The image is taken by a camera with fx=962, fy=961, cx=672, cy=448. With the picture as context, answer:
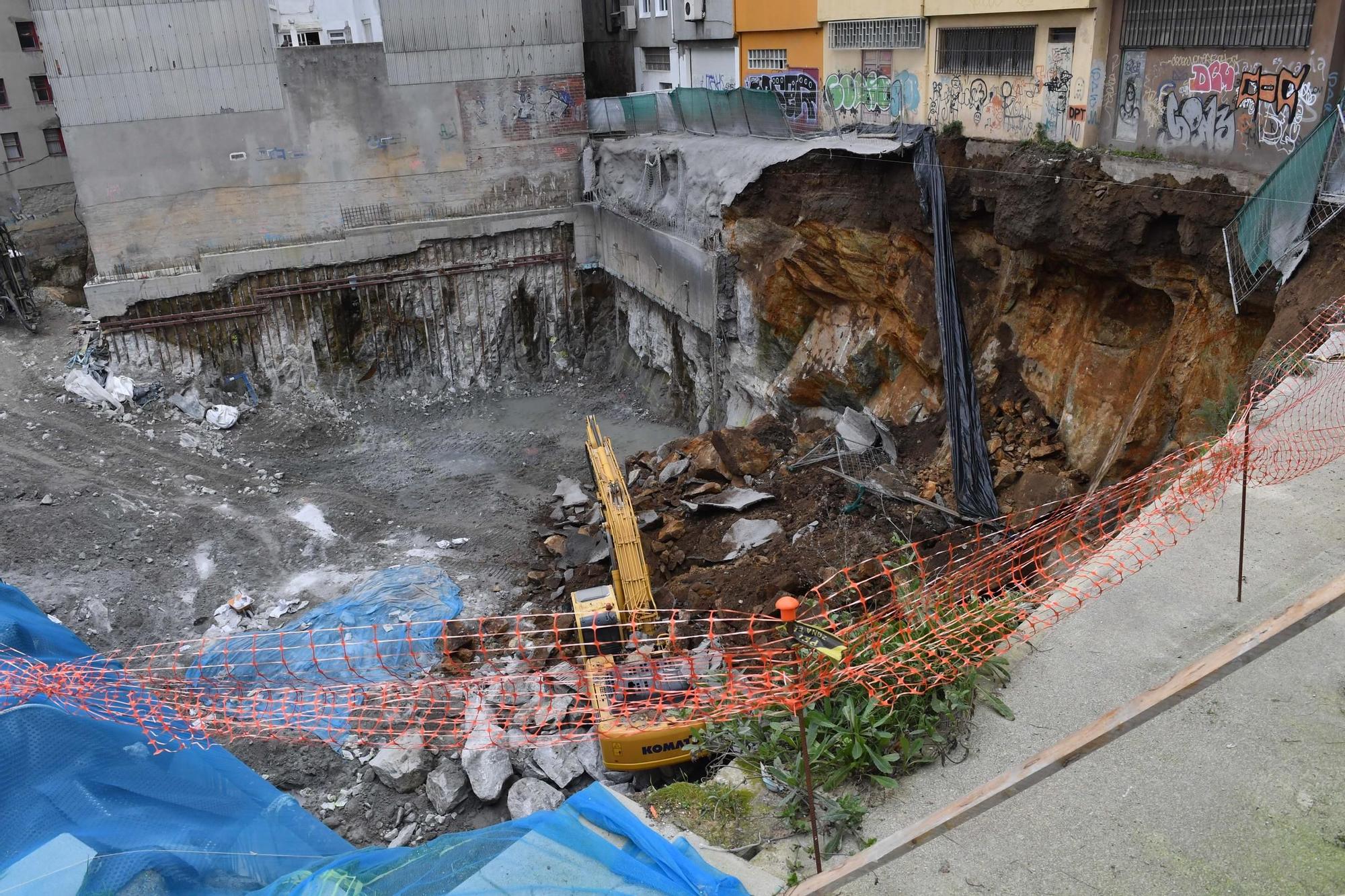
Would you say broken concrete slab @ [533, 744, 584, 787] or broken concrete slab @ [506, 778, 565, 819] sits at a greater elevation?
broken concrete slab @ [533, 744, 584, 787]

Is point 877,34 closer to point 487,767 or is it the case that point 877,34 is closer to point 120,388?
point 487,767

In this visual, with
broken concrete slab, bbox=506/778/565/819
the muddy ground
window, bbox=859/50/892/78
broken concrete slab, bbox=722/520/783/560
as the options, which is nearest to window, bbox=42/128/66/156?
the muddy ground

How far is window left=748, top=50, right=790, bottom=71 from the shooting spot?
1897 centimetres

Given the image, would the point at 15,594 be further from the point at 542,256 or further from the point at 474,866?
the point at 542,256

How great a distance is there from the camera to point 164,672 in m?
11.1

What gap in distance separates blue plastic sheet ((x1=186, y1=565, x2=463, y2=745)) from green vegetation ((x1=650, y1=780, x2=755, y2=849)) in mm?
3832

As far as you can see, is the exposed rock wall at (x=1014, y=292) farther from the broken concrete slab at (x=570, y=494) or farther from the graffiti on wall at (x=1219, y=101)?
the broken concrete slab at (x=570, y=494)

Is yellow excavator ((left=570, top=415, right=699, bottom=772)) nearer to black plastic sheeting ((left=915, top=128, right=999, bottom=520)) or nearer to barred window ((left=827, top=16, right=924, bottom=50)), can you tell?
black plastic sheeting ((left=915, top=128, right=999, bottom=520))

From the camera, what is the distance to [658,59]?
→ 922 inches

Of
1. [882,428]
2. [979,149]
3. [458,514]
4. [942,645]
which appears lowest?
[458,514]

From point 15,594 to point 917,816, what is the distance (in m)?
9.85

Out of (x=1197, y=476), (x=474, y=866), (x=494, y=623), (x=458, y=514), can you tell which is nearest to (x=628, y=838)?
(x=474, y=866)

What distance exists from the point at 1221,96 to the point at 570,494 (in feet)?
34.8

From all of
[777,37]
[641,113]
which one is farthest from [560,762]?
[641,113]
